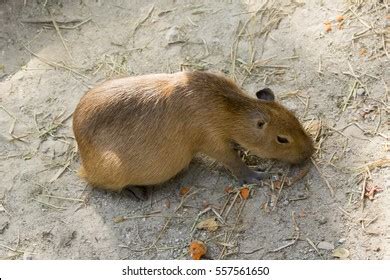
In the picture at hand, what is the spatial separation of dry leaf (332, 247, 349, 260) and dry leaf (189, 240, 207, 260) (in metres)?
0.98

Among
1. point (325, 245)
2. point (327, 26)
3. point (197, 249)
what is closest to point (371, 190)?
point (325, 245)

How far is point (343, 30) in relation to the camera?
601 centimetres

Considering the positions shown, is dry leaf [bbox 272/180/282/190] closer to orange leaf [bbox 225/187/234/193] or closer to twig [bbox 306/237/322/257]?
orange leaf [bbox 225/187/234/193]

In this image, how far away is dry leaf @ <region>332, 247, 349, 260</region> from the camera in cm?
466

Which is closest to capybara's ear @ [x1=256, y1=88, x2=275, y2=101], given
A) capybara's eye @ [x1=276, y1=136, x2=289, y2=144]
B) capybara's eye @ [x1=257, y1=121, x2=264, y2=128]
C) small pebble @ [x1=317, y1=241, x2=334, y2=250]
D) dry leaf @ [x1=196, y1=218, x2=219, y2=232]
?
capybara's eye @ [x1=257, y1=121, x2=264, y2=128]

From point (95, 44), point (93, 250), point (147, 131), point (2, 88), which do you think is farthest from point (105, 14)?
point (93, 250)

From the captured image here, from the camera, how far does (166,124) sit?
5.06 metres

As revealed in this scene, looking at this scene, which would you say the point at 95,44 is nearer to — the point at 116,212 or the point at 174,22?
the point at 174,22

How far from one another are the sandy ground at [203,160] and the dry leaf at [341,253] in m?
0.01

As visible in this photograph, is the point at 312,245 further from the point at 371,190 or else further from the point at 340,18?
the point at 340,18

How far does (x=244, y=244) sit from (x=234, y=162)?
710 mm

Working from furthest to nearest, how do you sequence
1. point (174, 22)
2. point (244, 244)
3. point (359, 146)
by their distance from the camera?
point (174, 22) → point (359, 146) → point (244, 244)

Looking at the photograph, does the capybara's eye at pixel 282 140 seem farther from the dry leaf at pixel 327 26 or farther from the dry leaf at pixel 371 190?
the dry leaf at pixel 327 26

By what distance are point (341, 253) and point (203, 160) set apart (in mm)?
1505
